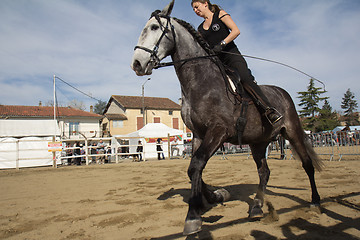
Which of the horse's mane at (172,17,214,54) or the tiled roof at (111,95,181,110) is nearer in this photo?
the horse's mane at (172,17,214,54)

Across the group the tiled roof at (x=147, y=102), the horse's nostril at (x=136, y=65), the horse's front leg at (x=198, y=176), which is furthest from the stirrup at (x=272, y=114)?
the tiled roof at (x=147, y=102)

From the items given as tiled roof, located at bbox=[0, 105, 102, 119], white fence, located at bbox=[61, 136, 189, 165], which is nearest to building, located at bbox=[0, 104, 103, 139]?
tiled roof, located at bbox=[0, 105, 102, 119]

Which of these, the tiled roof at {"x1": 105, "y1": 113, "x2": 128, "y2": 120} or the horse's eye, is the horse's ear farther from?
the tiled roof at {"x1": 105, "y1": 113, "x2": 128, "y2": 120}

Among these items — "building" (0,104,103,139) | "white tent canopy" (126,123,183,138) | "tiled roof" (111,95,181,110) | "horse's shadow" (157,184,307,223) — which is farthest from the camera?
"tiled roof" (111,95,181,110)

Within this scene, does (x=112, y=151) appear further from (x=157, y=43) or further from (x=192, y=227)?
(x=192, y=227)

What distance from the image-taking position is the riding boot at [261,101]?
12.1 feet

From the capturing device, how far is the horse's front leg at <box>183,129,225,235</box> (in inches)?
101

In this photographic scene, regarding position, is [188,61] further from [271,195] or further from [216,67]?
[271,195]

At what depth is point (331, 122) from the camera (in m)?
51.8


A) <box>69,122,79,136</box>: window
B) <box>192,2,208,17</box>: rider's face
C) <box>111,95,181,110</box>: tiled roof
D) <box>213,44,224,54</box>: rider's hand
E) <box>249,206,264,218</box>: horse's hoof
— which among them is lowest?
<box>249,206,264,218</box>: horse's hoof

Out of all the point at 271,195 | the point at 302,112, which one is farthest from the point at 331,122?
the point at 271,195

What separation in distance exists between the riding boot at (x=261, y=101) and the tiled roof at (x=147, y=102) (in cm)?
4551

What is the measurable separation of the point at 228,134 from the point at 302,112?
58880mm

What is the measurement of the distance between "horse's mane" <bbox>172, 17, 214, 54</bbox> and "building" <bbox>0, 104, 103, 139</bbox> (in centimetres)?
3980
